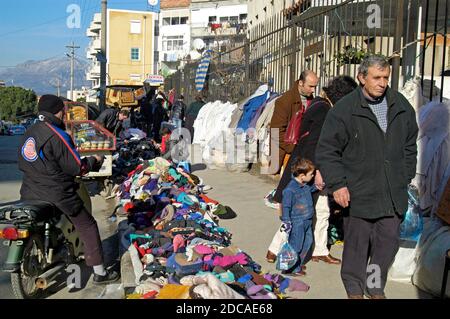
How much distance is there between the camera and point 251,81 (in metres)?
13.1

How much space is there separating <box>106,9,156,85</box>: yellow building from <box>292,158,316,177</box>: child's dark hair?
255ft

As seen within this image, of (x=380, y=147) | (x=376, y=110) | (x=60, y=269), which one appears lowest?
(x=60, y=269)

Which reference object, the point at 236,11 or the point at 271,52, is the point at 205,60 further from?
the point at 236,11

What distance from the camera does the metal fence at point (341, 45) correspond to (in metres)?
6.83

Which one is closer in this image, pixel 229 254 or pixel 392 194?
pixel 392 194

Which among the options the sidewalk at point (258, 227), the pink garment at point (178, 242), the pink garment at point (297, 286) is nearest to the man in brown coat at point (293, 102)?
the sidewalk at point (258, 227)

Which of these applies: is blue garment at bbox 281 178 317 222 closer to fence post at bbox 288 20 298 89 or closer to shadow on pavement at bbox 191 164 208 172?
fence post at bbox 288 20 298 89

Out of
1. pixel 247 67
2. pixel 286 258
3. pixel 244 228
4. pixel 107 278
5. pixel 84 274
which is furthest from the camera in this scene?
pixel 247 67

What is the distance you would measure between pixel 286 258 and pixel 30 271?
2.43 m

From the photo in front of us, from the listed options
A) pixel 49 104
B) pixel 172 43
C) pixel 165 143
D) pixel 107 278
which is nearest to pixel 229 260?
pixel 107 278

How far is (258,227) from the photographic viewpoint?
696 cm

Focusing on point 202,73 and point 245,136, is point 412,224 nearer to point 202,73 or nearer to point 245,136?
point 245,136

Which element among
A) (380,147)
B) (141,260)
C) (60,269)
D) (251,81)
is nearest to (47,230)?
(60,269)

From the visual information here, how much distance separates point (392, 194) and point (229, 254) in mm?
1789
